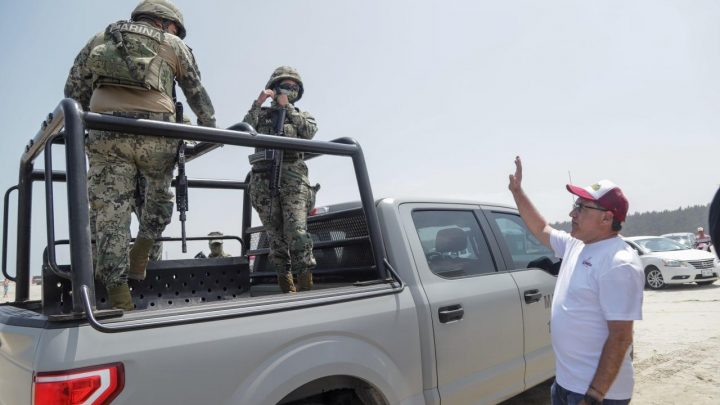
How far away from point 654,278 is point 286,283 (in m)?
11.8

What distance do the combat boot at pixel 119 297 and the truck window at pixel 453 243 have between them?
154 cm

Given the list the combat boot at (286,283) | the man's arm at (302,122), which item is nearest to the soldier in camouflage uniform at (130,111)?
the man's arm at (302,122)

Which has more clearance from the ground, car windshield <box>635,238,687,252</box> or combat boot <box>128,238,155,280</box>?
combat boot <box>128,238,155,280</box>

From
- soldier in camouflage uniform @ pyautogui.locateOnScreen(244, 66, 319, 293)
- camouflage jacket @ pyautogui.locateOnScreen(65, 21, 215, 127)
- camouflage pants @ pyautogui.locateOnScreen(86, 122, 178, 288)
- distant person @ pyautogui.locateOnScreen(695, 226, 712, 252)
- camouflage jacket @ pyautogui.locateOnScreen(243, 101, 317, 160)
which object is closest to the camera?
camouflage pants @ pyautogui.locateOnScreen(86, 122, 178, 288)

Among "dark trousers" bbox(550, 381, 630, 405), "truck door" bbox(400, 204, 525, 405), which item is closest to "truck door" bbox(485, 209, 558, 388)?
"truck door" bbox(400, 204, 525, 405)

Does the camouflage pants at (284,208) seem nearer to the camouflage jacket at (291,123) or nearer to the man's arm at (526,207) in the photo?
the camouflage jacket at (291,123)

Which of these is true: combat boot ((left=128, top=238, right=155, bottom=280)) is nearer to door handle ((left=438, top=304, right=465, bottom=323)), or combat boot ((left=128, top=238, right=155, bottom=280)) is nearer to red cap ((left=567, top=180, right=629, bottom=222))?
door handle ((left=438, top=304, right=465, bottom=323))

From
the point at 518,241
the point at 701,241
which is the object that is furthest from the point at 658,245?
the point at 518,241

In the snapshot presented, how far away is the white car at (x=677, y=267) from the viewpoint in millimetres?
11391

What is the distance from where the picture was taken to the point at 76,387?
1419mm

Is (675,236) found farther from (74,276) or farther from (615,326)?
(74,276)

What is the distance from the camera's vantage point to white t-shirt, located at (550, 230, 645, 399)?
1.94 meters

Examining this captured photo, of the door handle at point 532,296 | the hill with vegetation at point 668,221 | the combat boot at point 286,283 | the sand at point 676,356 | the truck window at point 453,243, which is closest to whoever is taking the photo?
the truck window at point 453,243

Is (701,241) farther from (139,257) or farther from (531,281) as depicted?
(139,257)
